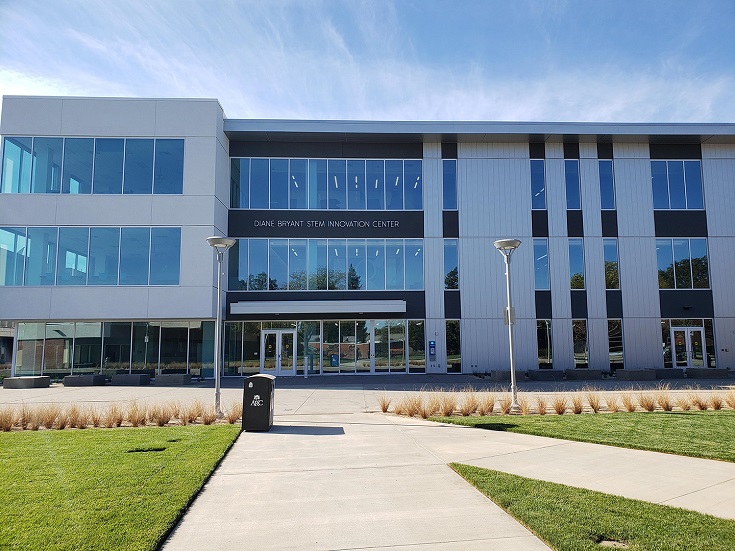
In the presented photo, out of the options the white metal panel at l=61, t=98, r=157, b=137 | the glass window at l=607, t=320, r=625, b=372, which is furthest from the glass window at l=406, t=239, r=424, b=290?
the white metal panel at l=61, t=98, r=157, b=137

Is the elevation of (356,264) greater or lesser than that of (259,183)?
lesser

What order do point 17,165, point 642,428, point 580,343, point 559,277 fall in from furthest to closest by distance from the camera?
point 559,277 → point 580,343 → point 17,165 → point 642,428

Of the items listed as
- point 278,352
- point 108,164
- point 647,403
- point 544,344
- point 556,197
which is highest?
point 108,164

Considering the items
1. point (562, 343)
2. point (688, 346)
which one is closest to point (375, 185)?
point (562, 343)

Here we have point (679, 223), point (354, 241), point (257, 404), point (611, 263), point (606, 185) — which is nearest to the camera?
point (257, 404)

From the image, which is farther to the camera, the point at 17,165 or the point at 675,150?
the point at 675,150

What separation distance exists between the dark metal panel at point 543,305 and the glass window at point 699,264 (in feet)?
27.1

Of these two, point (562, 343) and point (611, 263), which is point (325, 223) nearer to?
point (562, 343)

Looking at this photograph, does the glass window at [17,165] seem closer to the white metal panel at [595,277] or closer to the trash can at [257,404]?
the trash can at [257,404]

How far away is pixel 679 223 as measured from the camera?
95.7 ft

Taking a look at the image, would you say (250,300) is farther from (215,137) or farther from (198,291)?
(215,137)

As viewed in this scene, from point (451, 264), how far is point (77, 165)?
778 inches

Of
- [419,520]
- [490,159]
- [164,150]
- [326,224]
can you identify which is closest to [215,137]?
[164,150]

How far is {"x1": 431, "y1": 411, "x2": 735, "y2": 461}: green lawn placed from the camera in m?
8.91
